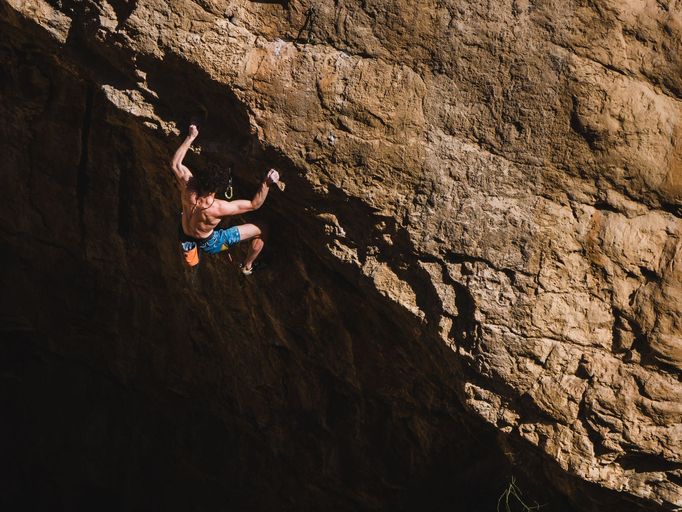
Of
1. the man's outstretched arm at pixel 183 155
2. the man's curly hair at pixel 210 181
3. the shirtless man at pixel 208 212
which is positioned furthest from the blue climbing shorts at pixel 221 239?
the man's outstretched arm at pixel 183 155

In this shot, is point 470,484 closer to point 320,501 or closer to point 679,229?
point 320,501

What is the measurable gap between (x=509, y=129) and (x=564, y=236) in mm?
741

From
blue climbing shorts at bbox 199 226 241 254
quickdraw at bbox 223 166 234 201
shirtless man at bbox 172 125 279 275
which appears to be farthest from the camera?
blue climbing shorts at bbox 199 226 241 254

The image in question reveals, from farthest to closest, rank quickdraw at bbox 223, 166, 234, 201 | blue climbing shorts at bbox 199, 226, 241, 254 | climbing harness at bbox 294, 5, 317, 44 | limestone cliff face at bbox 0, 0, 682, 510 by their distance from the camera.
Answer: blue climbing shorts at bbox 199, 226, 241, 254
quickdraw at bbox 223, 166, 234, 201
climbing harness at bbox 294, 5, 317, 44
limestone cliff face at bbox 0, 0, 682, 510

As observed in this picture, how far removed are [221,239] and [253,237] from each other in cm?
23

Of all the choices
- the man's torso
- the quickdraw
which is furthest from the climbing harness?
the man's torso

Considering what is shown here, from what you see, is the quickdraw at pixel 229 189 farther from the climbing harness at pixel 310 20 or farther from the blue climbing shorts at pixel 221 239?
the climbing harness at pixel 310 20

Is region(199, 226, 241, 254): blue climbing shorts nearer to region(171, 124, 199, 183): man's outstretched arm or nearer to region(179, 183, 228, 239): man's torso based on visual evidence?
region(179, 183, 228, 239): man's torso

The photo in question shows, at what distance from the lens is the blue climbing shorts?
6121 mm

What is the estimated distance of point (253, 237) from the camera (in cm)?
620

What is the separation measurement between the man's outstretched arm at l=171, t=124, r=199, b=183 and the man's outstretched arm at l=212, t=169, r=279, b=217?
0.32 metres

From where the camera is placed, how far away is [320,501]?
8055 mm

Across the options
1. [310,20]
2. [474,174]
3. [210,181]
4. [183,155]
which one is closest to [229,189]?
[210,181]

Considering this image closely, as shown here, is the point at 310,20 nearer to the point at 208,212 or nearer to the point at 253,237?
the point at 208,212
